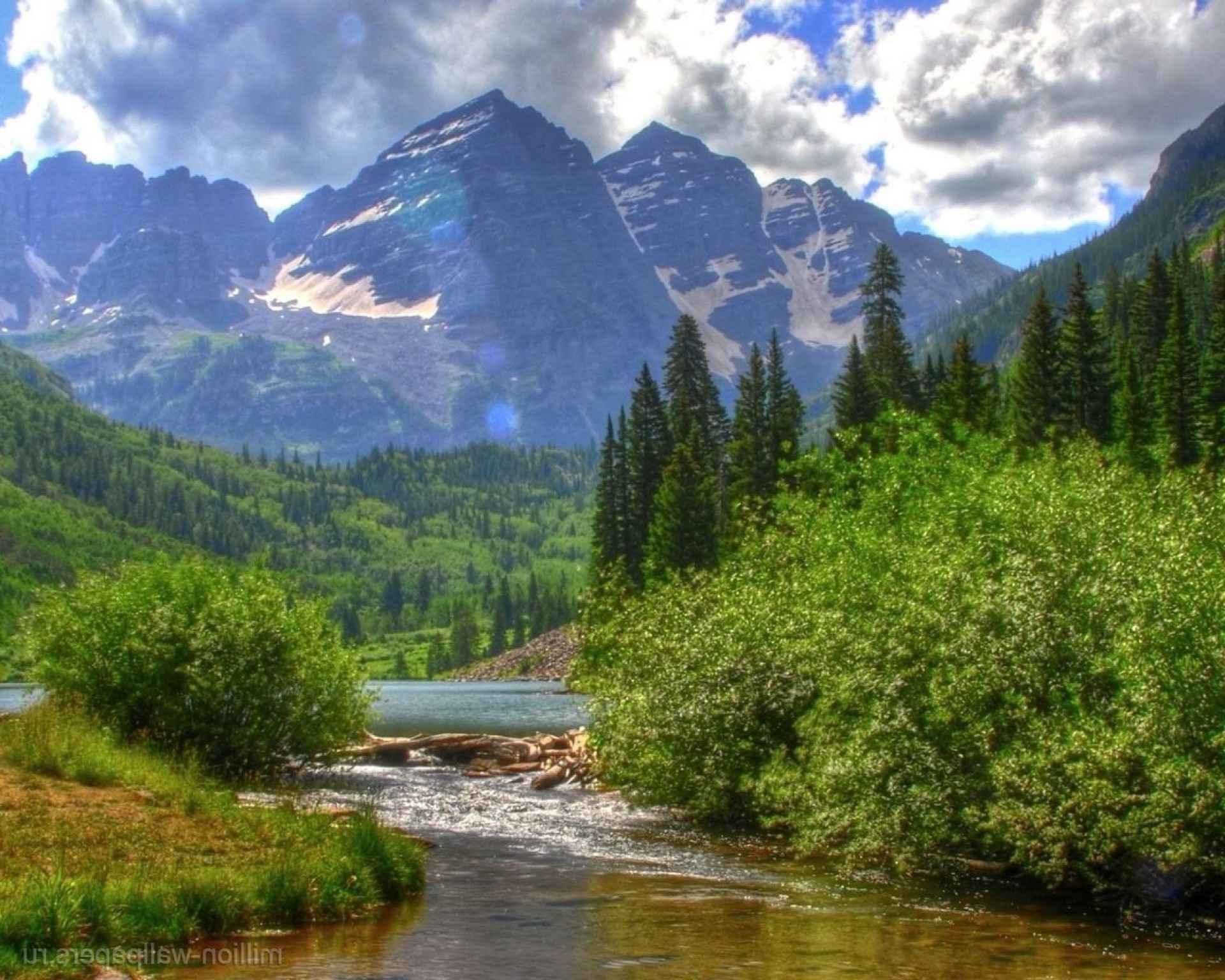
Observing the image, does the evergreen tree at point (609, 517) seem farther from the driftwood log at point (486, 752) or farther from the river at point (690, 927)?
the river at point (690, 927)

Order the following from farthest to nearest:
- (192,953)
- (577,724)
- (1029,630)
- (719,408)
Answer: (719,408) < (577,724) < (1029,630) < (192,953)

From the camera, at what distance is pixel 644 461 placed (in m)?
102

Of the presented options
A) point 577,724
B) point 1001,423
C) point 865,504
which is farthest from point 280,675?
point 1001,423

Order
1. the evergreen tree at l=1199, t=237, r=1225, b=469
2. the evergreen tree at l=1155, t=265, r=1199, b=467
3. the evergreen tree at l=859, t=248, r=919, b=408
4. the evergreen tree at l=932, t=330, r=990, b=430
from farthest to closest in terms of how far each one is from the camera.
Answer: the evergreen tree at l=859, t=248, r=919, b=408
the evergreen tree at l=1155, t=265, r=1199, b=467
the evergreen tree at l=1199, t=237, r=1225, b=469
the evergreen tree at l=932, t=330, r=990, b=430

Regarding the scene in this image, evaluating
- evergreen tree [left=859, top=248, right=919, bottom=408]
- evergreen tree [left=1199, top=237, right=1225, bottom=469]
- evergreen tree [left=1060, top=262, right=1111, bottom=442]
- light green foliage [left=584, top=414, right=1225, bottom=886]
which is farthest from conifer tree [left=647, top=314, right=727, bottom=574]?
light green foliage [left=584, top=414, right=1225, bottom=886]

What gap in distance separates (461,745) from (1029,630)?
35.4 meters

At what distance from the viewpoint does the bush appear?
34500 mm

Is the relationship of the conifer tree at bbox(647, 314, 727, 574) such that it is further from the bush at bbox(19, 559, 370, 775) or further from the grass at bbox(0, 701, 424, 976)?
the grass at bbox(0, 701, 424, 976)

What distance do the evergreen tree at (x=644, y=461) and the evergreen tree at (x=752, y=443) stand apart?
20.1 ft

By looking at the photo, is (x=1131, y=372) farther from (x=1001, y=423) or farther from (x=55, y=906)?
(x=55, y=906)

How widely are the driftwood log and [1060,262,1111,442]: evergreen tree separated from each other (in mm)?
58500

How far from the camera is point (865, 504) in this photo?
37031mm

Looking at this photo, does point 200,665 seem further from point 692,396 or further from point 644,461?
point 692,396

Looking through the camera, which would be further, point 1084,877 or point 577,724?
point 577,724
